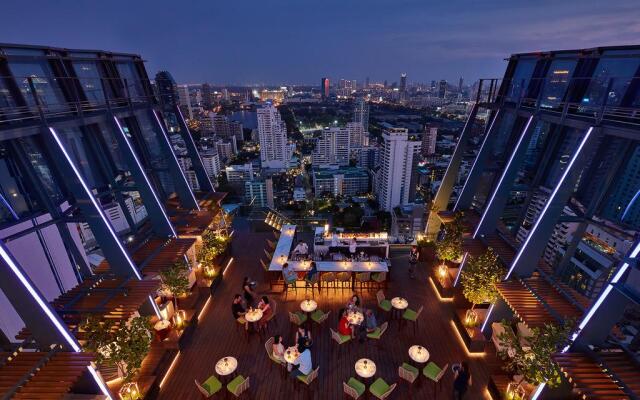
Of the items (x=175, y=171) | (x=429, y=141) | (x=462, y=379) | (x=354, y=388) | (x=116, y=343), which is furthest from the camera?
(x=429, y=141)

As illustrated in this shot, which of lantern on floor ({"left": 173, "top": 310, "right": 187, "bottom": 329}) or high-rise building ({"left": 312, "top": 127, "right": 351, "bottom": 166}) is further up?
lantern on floor ({"left": 173, "top": 310, "right": 187, "bottom": 329})

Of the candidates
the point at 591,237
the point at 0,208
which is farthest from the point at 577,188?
the point at 0,208

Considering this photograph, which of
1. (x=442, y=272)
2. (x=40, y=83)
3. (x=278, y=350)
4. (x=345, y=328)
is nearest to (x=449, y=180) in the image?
(x=442, y=272)

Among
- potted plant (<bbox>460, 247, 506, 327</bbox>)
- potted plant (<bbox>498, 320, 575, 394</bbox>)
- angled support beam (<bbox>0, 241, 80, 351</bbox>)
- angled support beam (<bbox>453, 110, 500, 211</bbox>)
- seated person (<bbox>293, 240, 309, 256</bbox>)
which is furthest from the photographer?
seated person (<bbox>293, 240, 309, 256</bbox>)

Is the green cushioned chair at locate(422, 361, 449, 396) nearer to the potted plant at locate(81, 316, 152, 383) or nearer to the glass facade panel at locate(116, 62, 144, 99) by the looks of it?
the potted plant at locate(81, 316, 152, 383)

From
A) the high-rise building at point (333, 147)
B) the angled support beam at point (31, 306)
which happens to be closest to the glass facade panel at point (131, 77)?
the angled support beam at point (31, 306)

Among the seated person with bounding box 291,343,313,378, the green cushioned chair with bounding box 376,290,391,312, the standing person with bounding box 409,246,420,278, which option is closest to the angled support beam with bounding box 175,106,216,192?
the green cushioned chair with bounding box 376,290,391,312

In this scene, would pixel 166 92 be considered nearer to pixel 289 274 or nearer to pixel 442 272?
pixel 289 274
